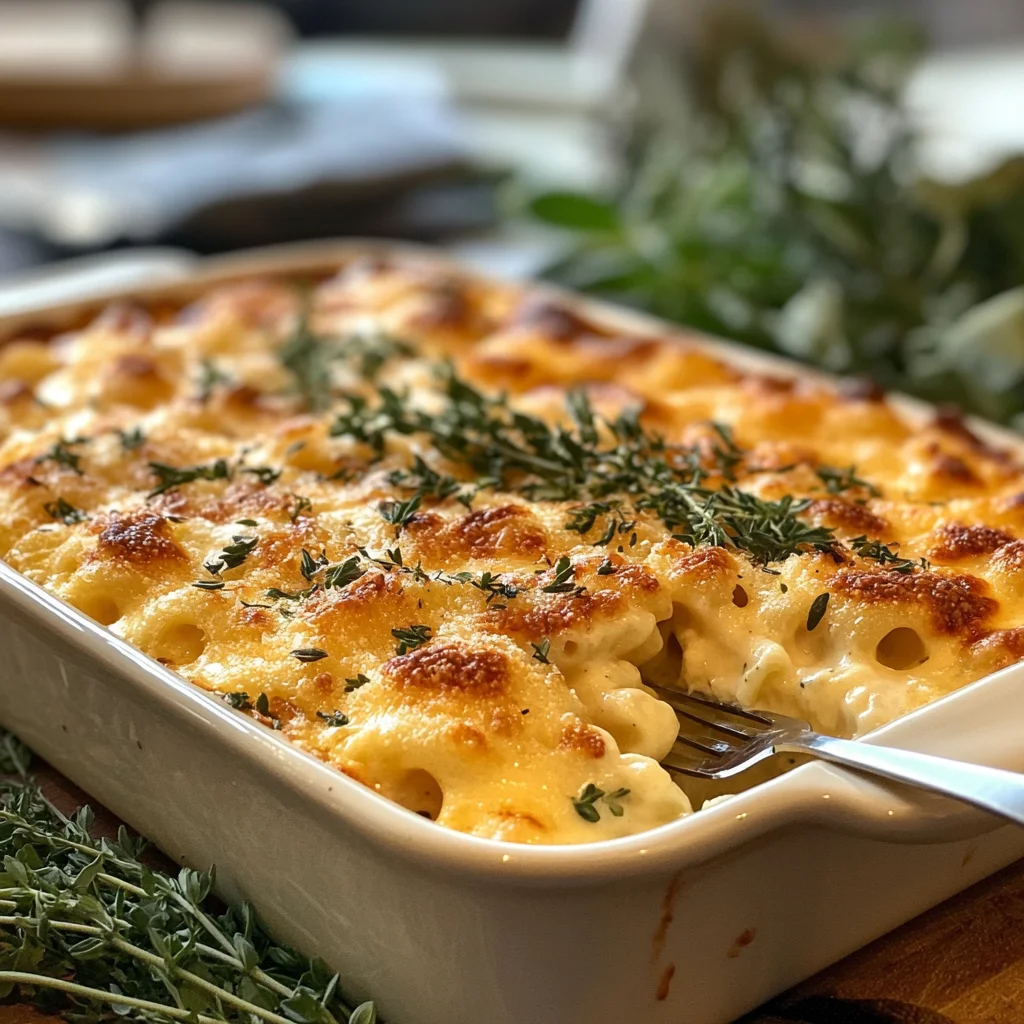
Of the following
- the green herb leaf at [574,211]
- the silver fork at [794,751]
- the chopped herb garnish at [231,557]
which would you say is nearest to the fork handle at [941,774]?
the silver fork at [794,751]

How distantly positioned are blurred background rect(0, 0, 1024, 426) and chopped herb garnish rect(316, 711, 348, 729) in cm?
142

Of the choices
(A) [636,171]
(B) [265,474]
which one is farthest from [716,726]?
(A) [636,171]

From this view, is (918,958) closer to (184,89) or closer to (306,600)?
(306,600)

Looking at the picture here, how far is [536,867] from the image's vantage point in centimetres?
97

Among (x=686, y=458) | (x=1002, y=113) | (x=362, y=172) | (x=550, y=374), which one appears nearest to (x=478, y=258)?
(x=362, y=172)

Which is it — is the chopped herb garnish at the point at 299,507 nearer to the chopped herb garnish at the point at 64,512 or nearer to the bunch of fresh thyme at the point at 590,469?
the bunch of fresh thyme at the point at 590,469

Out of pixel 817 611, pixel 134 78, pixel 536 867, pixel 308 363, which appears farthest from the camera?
pixel 134 78

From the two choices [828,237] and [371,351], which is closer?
[371,351]

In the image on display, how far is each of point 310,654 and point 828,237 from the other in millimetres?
1710

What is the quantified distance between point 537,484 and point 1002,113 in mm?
3461

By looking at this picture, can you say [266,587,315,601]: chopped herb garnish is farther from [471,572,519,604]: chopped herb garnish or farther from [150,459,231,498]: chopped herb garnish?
[150,459,231,498]: chopped herb garnish

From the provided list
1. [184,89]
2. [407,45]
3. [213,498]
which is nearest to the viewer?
[213,498]

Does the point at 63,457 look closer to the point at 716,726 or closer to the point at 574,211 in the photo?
the point at 716,726

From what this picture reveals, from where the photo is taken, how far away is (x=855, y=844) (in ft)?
3.76
